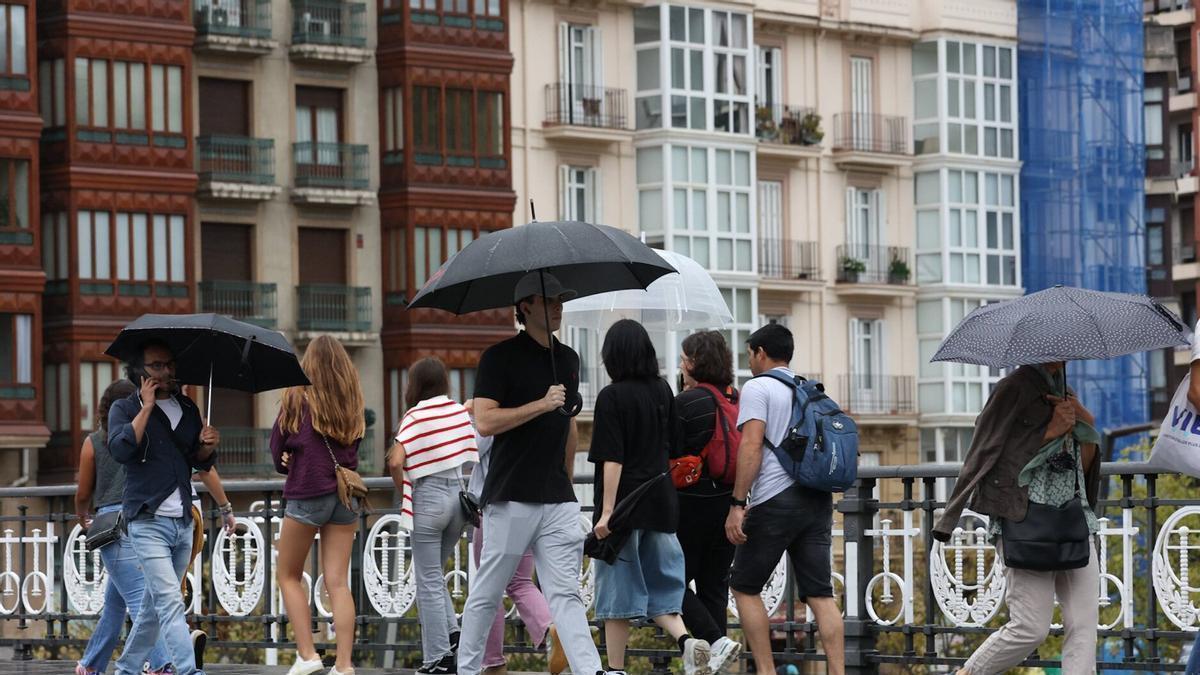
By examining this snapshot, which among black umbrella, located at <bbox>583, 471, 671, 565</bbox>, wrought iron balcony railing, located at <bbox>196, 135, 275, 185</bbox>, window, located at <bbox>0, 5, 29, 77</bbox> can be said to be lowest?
black umbrella, located at <bbox>583, 471, 671, 565</bbox>

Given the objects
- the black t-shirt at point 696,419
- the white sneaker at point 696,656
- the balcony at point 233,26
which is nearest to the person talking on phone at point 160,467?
the black t-shirt at point 696,419

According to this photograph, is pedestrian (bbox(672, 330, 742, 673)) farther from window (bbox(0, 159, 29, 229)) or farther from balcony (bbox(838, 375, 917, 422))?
balcony (bbox(838, 375, 917, 422))

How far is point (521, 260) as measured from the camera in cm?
1304

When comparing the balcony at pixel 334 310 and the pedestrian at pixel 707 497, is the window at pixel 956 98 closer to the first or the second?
the balcony at pixel 334 310

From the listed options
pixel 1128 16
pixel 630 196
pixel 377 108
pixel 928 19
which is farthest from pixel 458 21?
pixel 1128 16

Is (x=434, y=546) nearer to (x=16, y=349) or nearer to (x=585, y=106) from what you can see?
(x=16, y=349)

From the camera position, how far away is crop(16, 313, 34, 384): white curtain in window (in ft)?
172

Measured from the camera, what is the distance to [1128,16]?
6944 centimetres

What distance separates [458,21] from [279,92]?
174 inches

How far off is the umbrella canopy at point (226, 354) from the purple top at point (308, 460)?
31 cm

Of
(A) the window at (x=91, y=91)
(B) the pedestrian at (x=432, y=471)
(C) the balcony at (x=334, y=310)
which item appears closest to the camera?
(B) the pedestrian at (x=432, y=471)

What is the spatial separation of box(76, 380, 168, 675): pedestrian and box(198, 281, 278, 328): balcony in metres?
39.7

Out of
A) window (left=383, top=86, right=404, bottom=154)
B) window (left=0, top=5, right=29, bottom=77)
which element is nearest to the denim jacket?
window (left=0, top=5, right=29, bottom=77)

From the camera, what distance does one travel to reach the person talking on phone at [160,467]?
14.2 metres
